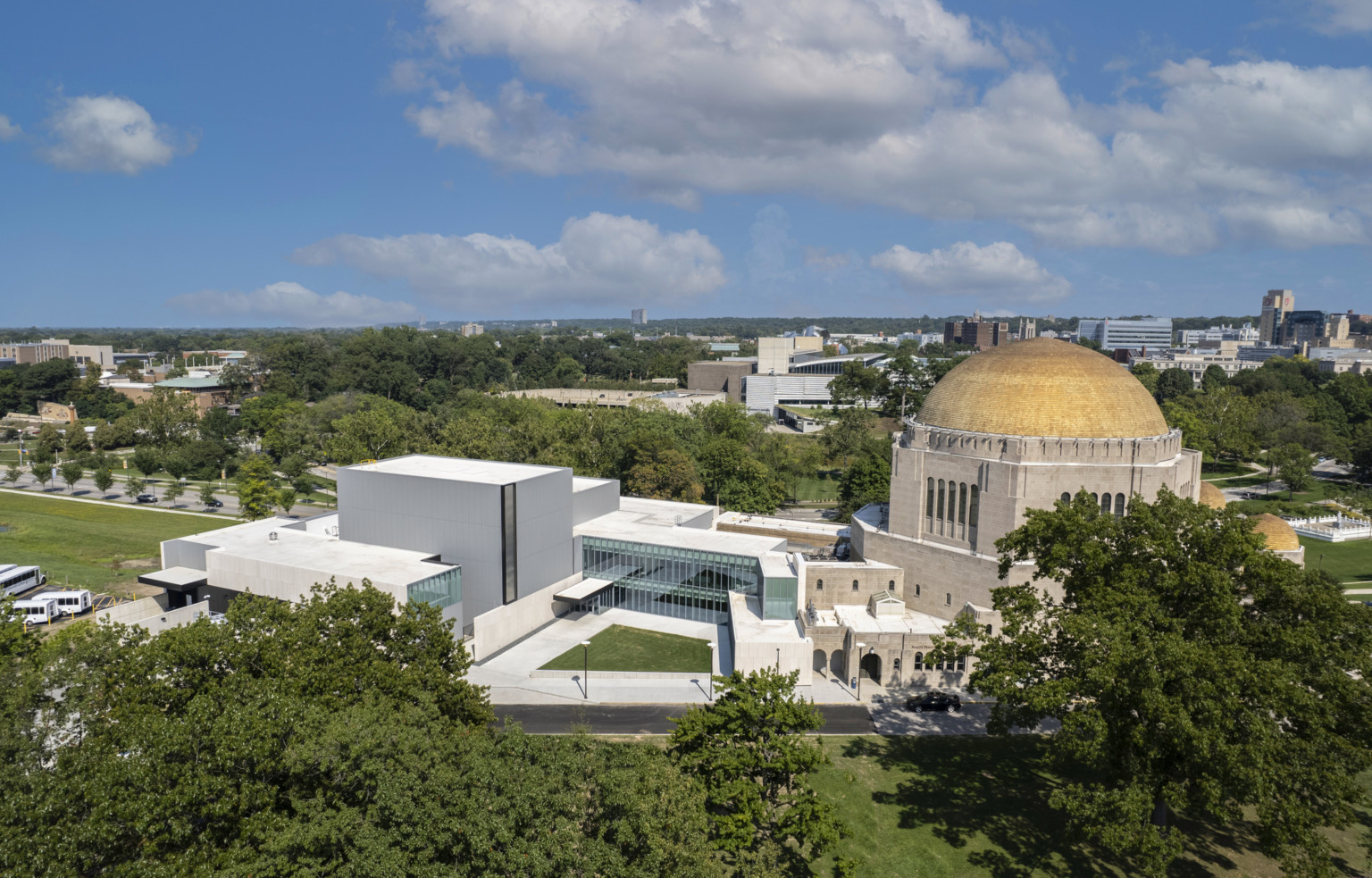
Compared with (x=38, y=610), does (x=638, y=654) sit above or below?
below

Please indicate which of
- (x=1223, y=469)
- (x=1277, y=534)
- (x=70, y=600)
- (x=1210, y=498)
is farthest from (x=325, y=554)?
(x=1223, y=469)

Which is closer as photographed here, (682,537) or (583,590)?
(583,590)

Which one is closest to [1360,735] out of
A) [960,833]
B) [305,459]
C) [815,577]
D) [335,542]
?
[960,833]

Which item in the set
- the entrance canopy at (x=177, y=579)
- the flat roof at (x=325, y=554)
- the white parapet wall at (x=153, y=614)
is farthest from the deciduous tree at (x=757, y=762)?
the entrance canopy at (x=177, y=579)

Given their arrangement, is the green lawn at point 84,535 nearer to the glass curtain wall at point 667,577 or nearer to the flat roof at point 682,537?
the flat roof at point 682,537

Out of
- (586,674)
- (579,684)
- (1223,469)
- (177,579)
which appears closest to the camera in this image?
(586,674)

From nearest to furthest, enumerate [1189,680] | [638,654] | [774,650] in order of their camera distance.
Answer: [1189,680] < [774,650] < [638,654]

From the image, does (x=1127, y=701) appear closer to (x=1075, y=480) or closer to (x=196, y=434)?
(x=1075, y=480)

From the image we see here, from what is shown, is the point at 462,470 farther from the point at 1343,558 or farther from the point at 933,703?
the point at 1343,558
